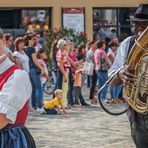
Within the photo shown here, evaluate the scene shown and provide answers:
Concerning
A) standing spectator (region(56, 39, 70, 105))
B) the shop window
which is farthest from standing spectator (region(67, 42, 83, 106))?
the shop window

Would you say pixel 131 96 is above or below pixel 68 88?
above

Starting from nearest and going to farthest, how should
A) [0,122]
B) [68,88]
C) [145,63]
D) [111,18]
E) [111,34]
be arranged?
[0,122], [145,63], [68,88], [111,34], [111,18]

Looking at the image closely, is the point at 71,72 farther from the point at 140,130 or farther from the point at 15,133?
the point at 15,133

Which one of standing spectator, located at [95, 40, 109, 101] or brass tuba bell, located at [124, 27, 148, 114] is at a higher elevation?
brass tuba bell, located at [124, 27, 148, 114]

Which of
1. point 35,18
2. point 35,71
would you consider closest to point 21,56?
point 35,71

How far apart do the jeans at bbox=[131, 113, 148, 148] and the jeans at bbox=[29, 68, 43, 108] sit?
8092mm

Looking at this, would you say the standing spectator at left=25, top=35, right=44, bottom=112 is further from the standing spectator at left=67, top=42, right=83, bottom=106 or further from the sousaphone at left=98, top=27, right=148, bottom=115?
the sousaphone at left=98, top=27, right=148, bottom=115

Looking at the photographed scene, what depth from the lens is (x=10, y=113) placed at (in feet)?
12.5

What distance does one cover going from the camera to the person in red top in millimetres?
3816

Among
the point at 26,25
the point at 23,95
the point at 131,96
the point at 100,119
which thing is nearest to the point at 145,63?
the point at 131,96

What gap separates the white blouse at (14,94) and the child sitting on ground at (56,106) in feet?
27.1

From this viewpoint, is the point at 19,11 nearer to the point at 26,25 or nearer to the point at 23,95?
the point at 26,25

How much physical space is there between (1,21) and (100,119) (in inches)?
569

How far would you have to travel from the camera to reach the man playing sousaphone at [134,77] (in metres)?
4.66
